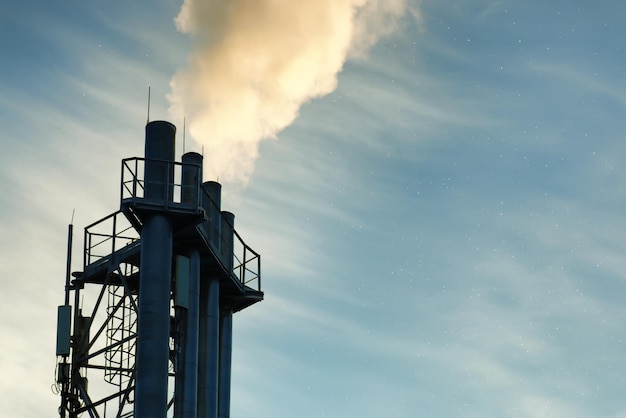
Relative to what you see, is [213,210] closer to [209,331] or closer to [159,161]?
[209,331]

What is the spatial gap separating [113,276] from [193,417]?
705cm

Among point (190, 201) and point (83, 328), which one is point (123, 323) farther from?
point (190, 201)

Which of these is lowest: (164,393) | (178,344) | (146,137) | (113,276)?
(164,393)

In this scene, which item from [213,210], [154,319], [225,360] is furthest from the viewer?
[225,360]

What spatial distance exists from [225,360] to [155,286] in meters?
9.10

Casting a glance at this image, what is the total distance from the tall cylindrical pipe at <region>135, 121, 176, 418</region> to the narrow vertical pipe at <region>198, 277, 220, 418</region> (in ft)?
18.8

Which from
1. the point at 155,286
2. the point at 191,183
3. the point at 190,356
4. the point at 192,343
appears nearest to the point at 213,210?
the point at 191,183

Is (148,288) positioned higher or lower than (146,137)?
lower

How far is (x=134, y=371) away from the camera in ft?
132

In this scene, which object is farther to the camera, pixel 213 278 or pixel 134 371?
pixel 213 278

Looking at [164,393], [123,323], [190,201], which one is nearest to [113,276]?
[123,323]

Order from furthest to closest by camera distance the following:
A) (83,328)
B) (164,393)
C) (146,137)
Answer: (83,328), (146,137), (164,393)

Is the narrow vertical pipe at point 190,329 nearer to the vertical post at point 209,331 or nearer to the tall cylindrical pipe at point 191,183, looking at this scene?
the tall cylindrical pipe at point 191,183

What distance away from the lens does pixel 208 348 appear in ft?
151
